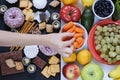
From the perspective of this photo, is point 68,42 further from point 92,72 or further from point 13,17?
point 13,17

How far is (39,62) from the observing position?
3.31 ft

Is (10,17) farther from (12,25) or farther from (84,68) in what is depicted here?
(84,68)

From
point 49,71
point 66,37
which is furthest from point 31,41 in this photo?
point 49,71

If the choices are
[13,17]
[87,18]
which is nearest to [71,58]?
[87,18]

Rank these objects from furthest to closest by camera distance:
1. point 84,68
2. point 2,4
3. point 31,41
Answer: point 2,4 → point 84,68 → point 31,41

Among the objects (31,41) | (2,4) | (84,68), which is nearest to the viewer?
(31,41)

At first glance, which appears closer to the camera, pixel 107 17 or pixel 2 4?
pixel 107 17

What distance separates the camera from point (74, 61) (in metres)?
0.99

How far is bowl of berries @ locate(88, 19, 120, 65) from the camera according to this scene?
910 mm

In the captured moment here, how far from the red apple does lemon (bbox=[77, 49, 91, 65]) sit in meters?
0.03

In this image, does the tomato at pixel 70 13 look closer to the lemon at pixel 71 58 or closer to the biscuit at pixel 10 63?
the lemon at pixel 71 58

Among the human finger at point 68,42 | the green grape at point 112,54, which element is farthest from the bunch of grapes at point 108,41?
the human finger at point 68,42

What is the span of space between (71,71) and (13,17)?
0.28 m

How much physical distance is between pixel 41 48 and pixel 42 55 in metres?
0.03
